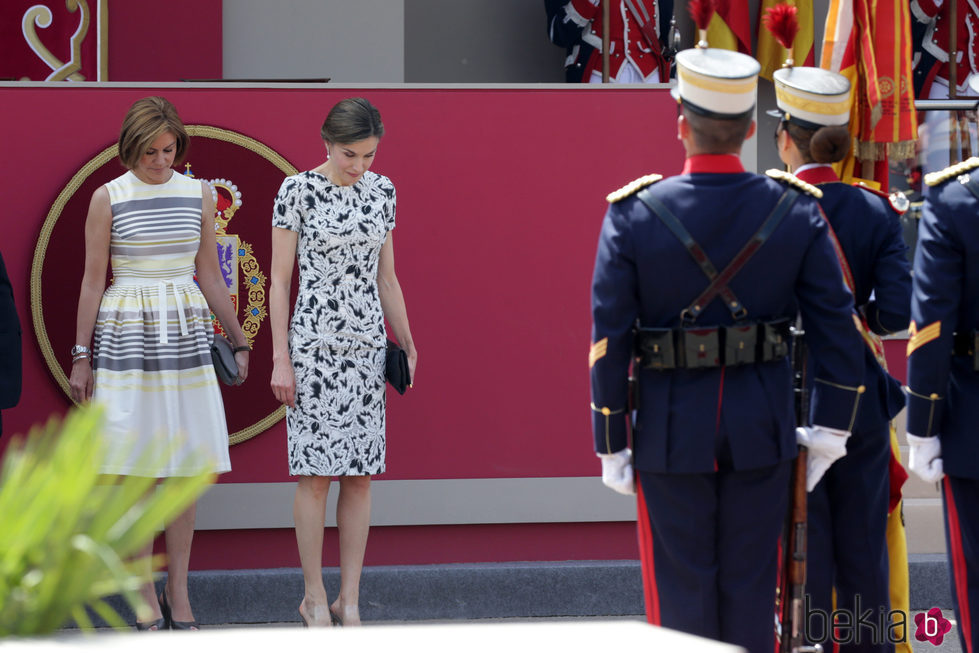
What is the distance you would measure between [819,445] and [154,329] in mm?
2133

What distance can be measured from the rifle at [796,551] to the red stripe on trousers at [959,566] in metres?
0.38

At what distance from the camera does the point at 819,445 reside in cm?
307

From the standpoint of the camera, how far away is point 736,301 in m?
2.90

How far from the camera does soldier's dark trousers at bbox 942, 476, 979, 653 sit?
3225mm

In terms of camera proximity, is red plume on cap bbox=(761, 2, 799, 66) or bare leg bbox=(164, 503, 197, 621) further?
bare leg bbox=(164, 503, 197, 621)

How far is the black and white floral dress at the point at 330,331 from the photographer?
4.16 metres

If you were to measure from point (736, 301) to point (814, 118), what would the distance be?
3.11ft

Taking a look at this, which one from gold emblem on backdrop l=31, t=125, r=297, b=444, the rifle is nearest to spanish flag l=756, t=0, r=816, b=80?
gold emblem on backdrop l=31, t=125, r=297, b=444

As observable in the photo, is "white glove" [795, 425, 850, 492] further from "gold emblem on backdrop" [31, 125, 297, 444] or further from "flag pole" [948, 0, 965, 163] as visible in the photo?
"flag pole" [948, 0, 965, 163]

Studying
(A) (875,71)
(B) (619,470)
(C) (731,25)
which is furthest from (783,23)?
(C) (731,25)

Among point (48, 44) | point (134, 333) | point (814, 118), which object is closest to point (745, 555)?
point (814, 118)

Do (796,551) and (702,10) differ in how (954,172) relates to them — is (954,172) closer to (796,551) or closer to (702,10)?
(702,10)

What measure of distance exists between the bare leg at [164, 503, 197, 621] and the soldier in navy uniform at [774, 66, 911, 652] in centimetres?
193

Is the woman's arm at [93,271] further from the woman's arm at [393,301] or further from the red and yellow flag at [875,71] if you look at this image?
the red and yellow flag at [875,71]
